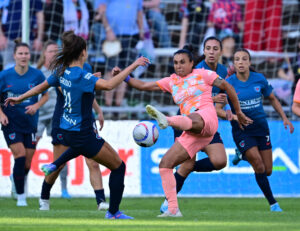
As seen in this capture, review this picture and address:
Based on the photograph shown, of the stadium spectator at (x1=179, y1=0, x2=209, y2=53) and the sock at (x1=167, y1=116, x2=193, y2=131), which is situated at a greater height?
the stadium spectator at (x1=179, y1=0, x2=209, y2=53)

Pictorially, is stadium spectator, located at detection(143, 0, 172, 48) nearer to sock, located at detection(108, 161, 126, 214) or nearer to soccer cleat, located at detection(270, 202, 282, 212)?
soccer cleat, located at detection(270, 202, 282, 212)

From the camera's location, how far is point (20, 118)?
988 centimetres

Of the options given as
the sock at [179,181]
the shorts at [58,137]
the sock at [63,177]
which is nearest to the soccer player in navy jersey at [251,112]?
the sock at [179,181]

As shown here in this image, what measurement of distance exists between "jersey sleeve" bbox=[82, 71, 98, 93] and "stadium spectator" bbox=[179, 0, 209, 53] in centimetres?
794

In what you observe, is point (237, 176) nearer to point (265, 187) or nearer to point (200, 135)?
point (265, 187)

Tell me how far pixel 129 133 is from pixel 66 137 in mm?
4872

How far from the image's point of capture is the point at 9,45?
45.4ft

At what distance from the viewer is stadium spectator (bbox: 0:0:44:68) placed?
45.1ft

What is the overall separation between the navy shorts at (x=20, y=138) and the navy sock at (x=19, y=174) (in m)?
0.26

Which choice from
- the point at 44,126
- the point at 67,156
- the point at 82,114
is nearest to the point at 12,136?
the point at 44,126

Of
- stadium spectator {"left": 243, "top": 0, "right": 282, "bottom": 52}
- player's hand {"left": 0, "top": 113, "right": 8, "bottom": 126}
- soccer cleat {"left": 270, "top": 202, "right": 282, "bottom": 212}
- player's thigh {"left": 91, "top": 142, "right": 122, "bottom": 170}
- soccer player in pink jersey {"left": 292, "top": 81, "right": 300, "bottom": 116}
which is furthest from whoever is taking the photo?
stadium spectator {"left": 243, "top": 0, "right": 282, "bottom": 52}

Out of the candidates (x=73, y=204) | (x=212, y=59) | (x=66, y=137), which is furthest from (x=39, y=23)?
(x=66, y=137)

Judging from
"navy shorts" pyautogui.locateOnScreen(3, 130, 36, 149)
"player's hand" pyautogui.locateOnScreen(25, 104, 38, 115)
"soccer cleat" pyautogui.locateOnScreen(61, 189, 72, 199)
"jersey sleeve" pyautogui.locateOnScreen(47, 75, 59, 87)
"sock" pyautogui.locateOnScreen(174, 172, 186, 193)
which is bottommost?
"soccer cleat" pyautogui.locateOnScreen(61, 189, 72, 199)

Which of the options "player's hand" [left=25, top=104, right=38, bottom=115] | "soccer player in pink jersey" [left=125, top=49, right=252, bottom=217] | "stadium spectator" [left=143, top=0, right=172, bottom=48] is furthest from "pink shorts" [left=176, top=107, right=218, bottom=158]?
"stadium spectator" [left=143, top=0, right=172, bottom=48]
